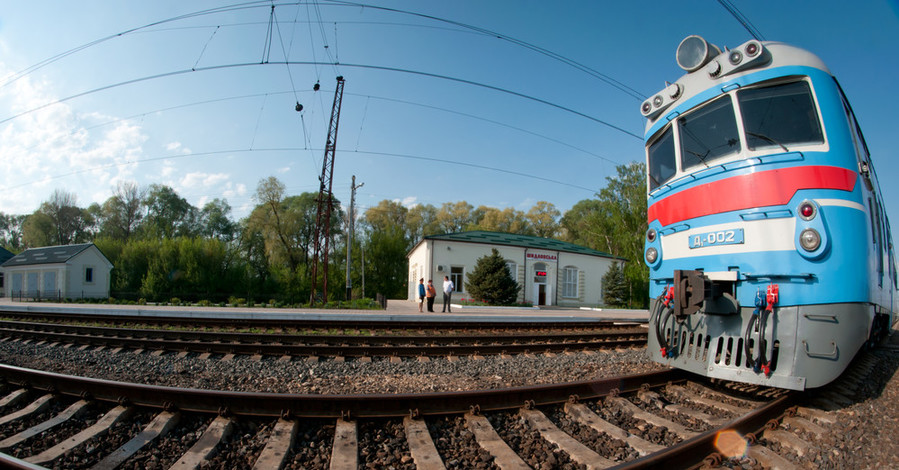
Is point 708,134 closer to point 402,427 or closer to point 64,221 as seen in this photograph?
point 402,427

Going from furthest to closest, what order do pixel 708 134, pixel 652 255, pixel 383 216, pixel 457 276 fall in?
pixel 383 216 < pixel 457 276 < pixel 652 255 < pixel 708 134

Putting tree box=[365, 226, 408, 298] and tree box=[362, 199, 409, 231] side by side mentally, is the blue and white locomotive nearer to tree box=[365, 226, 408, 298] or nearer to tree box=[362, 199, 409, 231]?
tree box=[365, 226, 408, 298]

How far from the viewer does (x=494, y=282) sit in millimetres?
25703

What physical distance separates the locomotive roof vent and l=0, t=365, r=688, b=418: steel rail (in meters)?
4.02

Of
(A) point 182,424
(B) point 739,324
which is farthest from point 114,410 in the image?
(B) point 739,324

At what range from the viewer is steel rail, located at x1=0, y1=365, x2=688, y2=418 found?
3748 mm

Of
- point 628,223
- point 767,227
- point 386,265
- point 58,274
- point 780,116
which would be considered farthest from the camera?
point 386,265

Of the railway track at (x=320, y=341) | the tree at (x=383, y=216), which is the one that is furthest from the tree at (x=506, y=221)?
the railway track at (x=320, y=341)

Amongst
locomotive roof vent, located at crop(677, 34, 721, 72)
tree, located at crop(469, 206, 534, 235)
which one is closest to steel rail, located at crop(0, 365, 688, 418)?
locomotive roof vent, located at crop(677, 34, 721, 72)

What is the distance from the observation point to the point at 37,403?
4.11 meters

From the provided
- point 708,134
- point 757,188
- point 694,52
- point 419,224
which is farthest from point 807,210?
point 419,224

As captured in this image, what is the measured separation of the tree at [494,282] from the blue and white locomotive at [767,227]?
20734mm

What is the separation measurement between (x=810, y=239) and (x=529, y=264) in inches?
1011

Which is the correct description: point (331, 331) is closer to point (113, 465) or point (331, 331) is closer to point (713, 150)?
point (113, 465)
